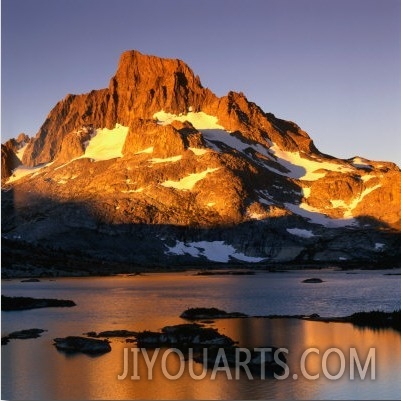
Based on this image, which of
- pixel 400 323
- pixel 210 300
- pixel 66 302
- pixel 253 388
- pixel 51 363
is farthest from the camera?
pixel 210 300

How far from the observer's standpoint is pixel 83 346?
53.7 meters

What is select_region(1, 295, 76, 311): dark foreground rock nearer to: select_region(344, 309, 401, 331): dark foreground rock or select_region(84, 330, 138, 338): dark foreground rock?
select_region(84, 330, 138, 338): dark foreground rock

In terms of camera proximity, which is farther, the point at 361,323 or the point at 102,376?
the point at 361,323

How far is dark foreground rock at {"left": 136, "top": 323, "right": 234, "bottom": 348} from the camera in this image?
179 ft

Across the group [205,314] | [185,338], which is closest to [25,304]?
[205,314]

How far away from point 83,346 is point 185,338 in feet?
25.9

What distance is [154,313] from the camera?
269 ft

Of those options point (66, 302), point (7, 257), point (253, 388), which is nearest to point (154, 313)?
point (66, 302)

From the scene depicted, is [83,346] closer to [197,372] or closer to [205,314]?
[197,372]

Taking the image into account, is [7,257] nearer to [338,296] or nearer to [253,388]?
[338,296]

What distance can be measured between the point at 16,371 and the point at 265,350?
16755 millimetres

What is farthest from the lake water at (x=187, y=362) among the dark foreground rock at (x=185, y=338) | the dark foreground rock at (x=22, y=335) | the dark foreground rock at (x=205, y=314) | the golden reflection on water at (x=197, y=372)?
the dark foreground rock at (x=205, y=314)

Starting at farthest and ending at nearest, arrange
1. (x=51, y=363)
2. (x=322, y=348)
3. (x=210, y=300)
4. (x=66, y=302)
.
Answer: (x=210, y=300)
(x=66, y=302)
(x=322, y=348)
(x=51, y=363)

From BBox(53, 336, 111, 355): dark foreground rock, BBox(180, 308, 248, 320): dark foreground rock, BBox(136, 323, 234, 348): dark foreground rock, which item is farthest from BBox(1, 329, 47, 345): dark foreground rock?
BBox(180, 308, 248, 320): dark foreground rock
